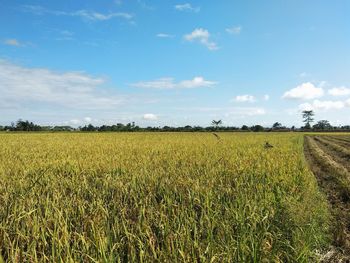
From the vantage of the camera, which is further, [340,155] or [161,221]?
[340,155]

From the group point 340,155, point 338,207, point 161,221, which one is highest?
point 161,221

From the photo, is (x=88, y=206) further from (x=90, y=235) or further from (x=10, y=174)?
(x=10, y=174)

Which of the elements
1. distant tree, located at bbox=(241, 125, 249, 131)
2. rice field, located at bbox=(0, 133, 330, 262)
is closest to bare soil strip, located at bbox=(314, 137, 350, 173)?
rice field, located at bbox=(0, 133, 330, 262)

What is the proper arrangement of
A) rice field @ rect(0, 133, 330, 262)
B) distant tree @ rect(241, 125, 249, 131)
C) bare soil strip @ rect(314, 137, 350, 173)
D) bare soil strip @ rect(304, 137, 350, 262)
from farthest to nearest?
distant tree @ rect(241, 125, 249, 131) → bare soil strip @ rect(314, 137, 350, 173) → bare soil strip @ rect(304, 137, 350, 262) → rice field @ rect(0, 133, 330, 262)

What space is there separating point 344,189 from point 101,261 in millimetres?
8732

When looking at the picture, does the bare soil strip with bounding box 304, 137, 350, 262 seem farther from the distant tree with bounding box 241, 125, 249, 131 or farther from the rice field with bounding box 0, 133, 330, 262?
the distant tree with bounding box 241, 125, 249, 131

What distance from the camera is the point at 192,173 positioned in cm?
841

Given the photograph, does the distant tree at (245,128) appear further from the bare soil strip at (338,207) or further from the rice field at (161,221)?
the rice field at (161,221)

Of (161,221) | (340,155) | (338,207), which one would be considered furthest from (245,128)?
(161,221)

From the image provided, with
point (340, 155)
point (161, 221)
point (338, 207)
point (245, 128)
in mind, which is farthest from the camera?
point (245, 128)

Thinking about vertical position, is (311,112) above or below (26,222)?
above

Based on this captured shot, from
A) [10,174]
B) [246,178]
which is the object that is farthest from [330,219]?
[10,174]

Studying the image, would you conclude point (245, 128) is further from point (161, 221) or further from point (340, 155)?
point (161, 221)

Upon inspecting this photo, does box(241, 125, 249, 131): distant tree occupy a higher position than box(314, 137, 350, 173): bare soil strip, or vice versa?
box(241, 125, 249, 131): distant tree
